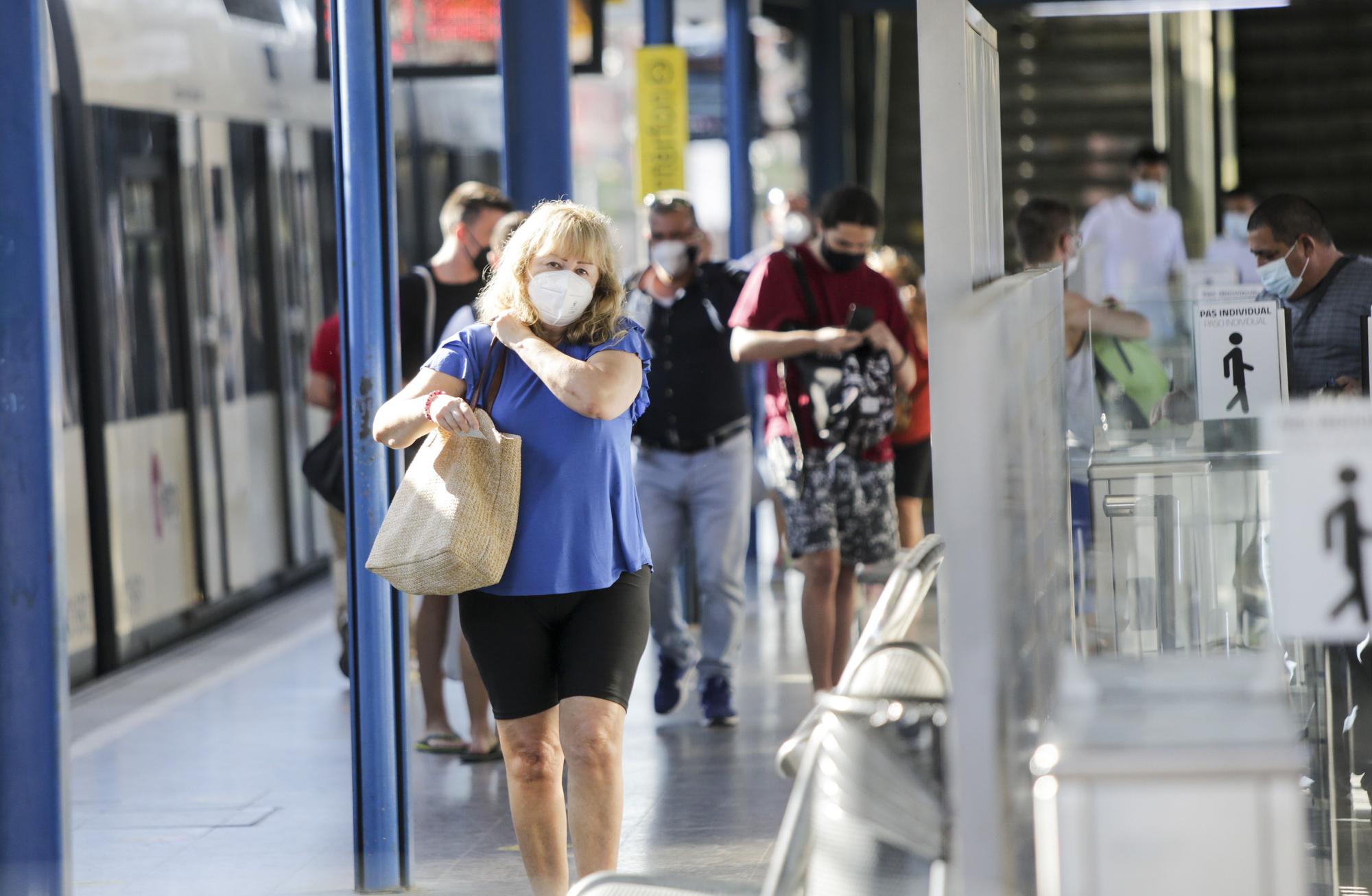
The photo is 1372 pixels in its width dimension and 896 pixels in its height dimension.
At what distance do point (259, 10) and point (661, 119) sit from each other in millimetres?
2739

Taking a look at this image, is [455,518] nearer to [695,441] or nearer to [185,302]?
[695,441]

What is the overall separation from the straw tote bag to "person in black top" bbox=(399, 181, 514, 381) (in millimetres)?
2555

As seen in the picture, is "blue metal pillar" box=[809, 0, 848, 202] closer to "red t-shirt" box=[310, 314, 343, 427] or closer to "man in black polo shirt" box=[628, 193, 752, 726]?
"red t-shirt" box=[310, 314, 343, 427]

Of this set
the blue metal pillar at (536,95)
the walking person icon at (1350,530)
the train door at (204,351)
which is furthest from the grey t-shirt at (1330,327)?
the train door at (204,351)

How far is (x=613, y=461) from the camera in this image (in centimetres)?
429

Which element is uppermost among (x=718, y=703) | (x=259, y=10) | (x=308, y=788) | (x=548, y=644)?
(x=259, y=10)

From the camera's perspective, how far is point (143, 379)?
31.1 ft

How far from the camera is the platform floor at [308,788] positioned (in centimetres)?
546

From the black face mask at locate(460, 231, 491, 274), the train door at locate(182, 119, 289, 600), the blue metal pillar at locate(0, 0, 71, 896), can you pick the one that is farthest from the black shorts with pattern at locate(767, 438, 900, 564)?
the train door at locate(182, 119, 289, 600)

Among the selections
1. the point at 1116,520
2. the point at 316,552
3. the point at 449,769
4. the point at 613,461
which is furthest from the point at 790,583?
the point at 613,461

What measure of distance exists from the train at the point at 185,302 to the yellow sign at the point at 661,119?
1.63m

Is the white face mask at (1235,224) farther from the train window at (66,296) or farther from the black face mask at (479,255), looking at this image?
the train window at (66,296)

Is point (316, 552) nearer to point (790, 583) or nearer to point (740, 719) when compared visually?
point (790, 583)

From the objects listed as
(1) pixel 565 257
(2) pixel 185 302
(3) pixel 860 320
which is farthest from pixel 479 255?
(2) pixel 185 302
